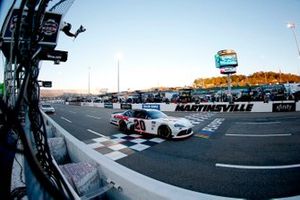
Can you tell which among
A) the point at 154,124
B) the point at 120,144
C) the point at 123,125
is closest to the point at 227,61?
the point at 123,125

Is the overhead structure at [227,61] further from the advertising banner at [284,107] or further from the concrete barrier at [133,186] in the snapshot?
the concrete barrier at [133,186]

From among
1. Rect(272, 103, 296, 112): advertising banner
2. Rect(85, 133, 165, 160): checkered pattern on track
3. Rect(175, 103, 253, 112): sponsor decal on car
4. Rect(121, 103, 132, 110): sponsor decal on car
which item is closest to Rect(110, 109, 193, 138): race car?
Rect(85, 133, 165, 160): checkered pattern on track

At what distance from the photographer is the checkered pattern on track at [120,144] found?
Result: 5.81 meters

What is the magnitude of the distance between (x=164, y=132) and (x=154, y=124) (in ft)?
1.87

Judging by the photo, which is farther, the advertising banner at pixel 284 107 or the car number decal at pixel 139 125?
the advertising banner at pixel 284 107

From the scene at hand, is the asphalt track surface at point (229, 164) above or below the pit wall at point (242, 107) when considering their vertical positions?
below

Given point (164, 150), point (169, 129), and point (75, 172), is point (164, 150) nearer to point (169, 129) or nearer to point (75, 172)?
point (169, 129)

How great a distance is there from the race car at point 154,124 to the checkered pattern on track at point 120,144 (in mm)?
429

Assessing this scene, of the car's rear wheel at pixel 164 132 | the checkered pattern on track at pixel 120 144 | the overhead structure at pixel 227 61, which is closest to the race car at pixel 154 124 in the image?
the car's rear wheel at pixel 164 132

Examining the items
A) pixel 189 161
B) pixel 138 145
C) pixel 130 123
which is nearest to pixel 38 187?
pixel 189 161

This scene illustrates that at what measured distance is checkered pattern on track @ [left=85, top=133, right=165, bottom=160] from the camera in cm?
581

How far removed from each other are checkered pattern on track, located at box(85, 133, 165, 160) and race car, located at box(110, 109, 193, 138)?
43cm

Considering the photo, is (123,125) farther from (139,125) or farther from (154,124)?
(154,124)

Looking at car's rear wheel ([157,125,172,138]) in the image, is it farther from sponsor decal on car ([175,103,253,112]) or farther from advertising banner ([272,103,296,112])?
advertising banner ([272,103,296,112])
